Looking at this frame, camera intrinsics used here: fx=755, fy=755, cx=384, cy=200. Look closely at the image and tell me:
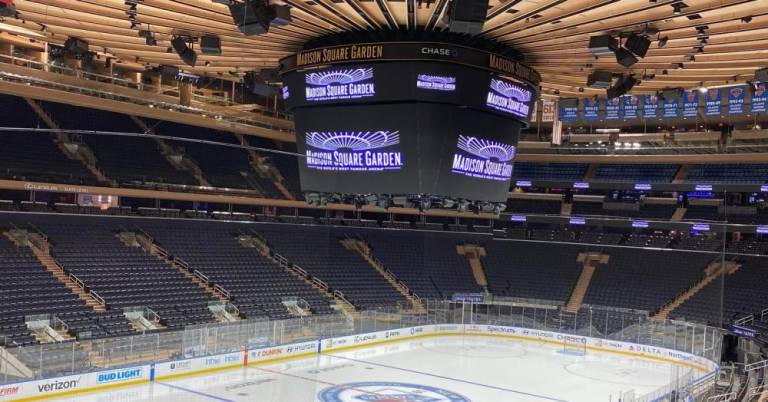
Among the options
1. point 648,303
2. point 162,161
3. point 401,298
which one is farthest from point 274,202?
point 648,303

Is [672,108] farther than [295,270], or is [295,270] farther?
[295,270]

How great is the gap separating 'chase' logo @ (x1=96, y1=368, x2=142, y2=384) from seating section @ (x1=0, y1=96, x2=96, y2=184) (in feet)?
29.4

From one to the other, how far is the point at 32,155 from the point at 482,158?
1967 cm

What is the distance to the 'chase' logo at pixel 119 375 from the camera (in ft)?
62.0

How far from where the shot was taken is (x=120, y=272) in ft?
87.9

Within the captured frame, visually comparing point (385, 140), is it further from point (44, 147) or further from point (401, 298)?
point (401, 298)

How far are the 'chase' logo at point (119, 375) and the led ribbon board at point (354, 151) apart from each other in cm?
937

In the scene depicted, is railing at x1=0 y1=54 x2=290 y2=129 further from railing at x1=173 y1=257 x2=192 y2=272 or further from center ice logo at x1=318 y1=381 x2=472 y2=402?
center ice logo at x1=318 y1=381 x2=472 y2=402

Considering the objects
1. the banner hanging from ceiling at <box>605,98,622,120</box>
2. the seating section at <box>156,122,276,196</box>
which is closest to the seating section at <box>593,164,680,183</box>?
the banner hanging from ceiling at <box>605,98,622,120</box>

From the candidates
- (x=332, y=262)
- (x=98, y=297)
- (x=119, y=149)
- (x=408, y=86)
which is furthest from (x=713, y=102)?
(x=98, y=297)

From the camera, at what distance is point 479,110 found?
12.9 metres

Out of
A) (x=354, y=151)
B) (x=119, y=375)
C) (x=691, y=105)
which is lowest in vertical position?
(x=119, y=375)

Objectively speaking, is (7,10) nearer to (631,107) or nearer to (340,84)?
(340,84)

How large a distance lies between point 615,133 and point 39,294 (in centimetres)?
2603
